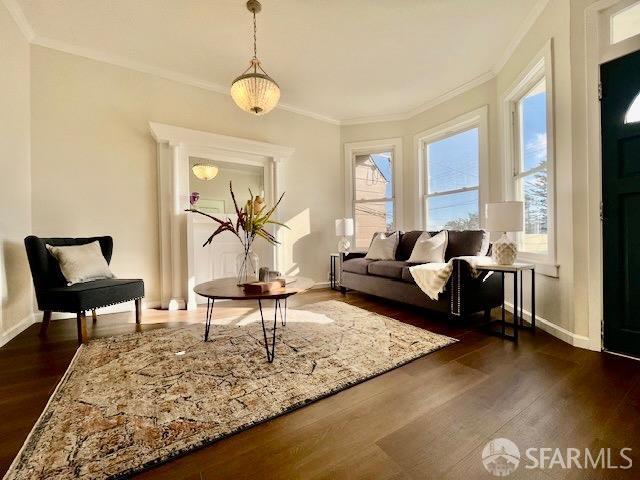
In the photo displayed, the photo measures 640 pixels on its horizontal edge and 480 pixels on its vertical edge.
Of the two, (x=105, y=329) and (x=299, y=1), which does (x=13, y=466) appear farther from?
(x=299, y=1)

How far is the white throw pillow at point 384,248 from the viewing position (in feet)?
12.7

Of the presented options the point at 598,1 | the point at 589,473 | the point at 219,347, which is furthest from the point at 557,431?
the point at 598,1

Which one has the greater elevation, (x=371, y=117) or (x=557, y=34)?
(x=371, y=117)

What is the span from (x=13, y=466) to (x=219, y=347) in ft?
3.88

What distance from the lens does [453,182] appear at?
4191 mm

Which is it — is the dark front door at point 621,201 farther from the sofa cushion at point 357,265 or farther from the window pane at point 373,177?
the window pane at point 373,177

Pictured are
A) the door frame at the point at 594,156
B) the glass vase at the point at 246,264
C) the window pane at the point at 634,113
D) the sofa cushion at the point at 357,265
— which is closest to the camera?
the window pane at the point at 634,113

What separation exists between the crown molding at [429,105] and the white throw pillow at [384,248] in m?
2.14

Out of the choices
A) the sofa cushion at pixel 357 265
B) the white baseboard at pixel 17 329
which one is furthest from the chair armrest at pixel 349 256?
the white baseboard at pixel 17 329

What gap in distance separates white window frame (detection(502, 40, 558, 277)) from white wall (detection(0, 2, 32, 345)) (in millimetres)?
4622

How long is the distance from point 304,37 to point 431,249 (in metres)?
2.71

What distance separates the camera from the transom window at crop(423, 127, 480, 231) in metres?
3.93

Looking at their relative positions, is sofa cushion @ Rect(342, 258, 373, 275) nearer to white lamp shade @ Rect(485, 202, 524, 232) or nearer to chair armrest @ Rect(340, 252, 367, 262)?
chair armrest @ Rect(340, 252, 367, 262)

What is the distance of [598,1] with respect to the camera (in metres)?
2.00
